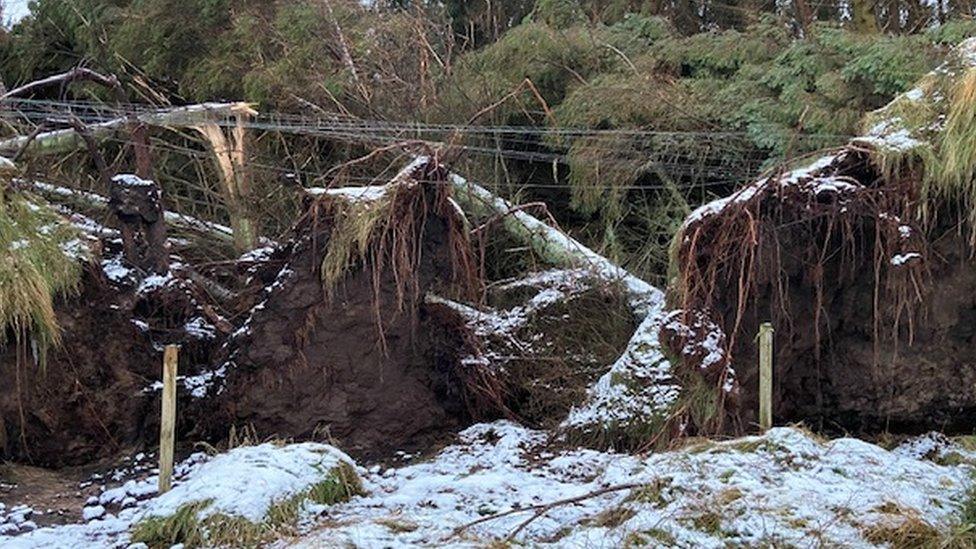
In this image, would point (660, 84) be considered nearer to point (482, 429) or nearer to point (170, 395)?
point (482, 429)

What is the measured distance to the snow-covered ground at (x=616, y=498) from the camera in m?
3.97

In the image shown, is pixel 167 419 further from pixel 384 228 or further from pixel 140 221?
pixel 140 221

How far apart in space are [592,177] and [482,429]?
10.0 feet

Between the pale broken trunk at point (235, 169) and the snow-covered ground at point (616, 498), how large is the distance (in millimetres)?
3007


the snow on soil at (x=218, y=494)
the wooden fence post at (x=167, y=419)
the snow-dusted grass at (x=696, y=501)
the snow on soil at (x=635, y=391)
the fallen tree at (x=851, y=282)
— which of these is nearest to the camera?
the snow-dusted grass at (x=696, y=501)

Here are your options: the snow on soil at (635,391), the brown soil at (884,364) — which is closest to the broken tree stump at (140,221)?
the snow on soil at (635,391)

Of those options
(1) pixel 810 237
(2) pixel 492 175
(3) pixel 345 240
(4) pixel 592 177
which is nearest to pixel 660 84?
(4) pixel 592 177

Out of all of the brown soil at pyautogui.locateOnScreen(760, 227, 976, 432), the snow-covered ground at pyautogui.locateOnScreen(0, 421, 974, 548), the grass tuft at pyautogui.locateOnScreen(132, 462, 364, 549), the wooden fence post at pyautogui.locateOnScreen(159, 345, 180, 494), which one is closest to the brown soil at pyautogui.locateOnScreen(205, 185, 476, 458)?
the snow-covered ground at pyautogui.locateOnScreen(0, 421, 974, 548)

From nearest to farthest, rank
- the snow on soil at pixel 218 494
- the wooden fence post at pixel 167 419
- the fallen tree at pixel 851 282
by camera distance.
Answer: the snow on soil at pixel 218 494 → the wooden fence post at pixel 167 419 → the fallen tree at pixel 851 282

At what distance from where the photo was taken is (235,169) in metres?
8.17

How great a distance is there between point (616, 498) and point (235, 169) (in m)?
5.12

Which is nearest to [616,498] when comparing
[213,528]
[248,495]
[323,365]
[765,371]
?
[765,371]

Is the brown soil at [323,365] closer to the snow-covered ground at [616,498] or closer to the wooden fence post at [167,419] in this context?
the snow-covered ground at [616,498]

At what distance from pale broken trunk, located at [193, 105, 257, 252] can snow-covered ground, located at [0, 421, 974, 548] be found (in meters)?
3.01
